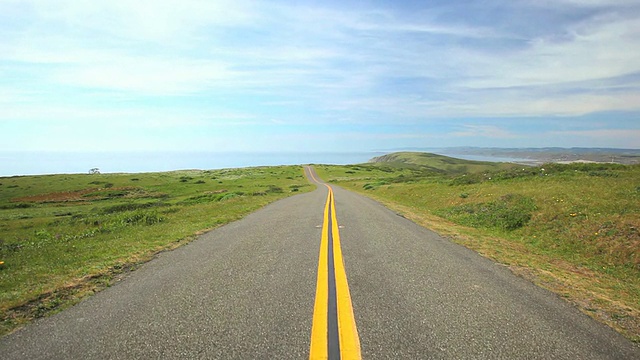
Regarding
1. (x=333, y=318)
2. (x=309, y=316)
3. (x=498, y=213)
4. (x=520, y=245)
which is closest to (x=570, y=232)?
(x=520, y=245)

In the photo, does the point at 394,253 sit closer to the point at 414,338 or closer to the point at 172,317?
the point at 414,338

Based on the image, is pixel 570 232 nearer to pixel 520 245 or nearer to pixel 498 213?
pixel 520 245

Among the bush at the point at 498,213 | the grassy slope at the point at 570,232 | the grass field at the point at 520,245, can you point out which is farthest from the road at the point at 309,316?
the bush at the point at 498,213

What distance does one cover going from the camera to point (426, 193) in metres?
26.2

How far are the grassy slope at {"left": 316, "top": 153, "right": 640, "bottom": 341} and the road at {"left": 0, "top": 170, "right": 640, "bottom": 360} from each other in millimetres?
794

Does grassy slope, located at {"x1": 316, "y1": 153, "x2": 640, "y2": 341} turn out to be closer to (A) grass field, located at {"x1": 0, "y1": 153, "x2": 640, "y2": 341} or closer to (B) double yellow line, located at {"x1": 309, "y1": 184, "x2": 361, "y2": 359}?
(A) grass field, located at {"x1": 0, "y1": 153, "x2": 640, "y2": 341}

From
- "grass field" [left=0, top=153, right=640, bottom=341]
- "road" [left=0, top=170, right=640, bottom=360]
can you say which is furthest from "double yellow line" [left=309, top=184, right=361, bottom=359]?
"grass field" [left=0, top=153, right=640, bottom=341]

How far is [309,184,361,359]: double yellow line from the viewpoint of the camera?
3430 mm

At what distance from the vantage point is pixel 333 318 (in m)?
4.19

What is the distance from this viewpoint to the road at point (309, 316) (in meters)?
3.53

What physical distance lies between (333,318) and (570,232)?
34.8ft

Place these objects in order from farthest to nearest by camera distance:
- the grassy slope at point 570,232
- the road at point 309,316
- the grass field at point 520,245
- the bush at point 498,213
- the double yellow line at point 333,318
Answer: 1. the bush at point 498,213
2. the grassy slope at point 570,232
3. the grass field at point 520,245
4. the road at point 309,316
5. the double yellow line at point 333,318

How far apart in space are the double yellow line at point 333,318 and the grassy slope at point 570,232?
3.42m

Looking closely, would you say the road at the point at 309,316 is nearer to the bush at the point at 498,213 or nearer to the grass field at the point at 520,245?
the grass field at the point at 520,245
